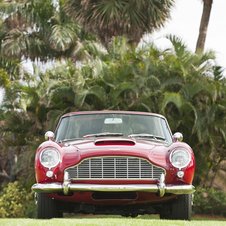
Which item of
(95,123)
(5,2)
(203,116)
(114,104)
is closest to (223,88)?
(203,116)

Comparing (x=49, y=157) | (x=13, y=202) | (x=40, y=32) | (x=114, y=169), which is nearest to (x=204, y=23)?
(x=40, y=32)

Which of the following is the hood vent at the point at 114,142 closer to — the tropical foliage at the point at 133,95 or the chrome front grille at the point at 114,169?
the chrome front grille at the point at 114,169

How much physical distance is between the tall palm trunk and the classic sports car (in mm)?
13052

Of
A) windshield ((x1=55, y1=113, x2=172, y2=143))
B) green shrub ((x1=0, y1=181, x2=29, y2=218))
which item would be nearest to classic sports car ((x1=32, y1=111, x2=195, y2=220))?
windshield ((x1=55, y1=113, x2=172, y2=143))

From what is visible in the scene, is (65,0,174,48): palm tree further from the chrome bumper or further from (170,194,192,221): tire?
the chrome bumper

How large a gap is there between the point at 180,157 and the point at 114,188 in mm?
998

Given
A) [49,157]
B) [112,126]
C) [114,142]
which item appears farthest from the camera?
[112,126]

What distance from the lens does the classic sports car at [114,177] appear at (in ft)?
15.0

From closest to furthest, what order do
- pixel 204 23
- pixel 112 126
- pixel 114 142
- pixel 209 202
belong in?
pixel 114 142 → pixel 112 126 → pixel 209 202 → pixel 204 23

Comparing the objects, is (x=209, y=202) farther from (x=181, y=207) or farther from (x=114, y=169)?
(x=114, y=169)

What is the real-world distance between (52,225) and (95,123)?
216 centimetres

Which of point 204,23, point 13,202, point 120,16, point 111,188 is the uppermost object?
point 120,16

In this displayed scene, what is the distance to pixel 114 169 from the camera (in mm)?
4605

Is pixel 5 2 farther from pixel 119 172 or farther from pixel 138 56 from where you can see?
pixel 119 172
